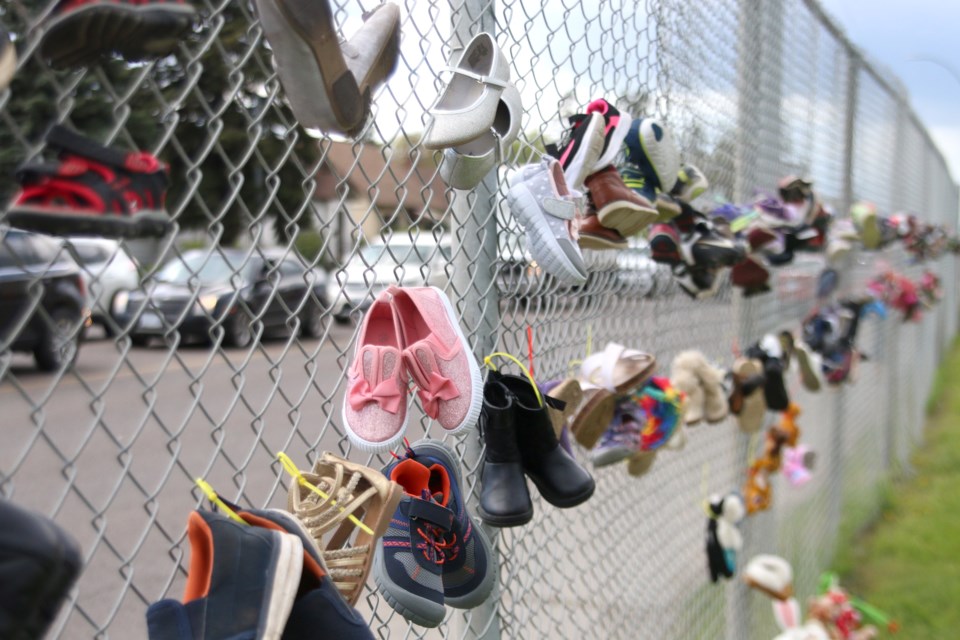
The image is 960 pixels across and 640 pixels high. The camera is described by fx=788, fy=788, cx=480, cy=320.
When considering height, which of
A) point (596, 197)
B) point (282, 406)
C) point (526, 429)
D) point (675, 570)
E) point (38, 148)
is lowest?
point (282, 406)

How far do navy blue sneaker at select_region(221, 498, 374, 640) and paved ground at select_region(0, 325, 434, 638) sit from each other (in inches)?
7.6

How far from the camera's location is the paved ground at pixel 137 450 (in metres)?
1.71

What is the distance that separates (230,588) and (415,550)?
0.37 metres

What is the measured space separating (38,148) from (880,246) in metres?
4.57

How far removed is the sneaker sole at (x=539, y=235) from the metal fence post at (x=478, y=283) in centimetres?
10

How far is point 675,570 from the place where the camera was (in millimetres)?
2969

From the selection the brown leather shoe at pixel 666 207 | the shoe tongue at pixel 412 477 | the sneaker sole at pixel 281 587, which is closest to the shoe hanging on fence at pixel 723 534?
the brown leather shoe at pixel 666 207

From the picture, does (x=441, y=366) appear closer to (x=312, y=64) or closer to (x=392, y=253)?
(x=392, y=253)

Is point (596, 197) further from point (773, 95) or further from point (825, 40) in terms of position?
point (825, 40)

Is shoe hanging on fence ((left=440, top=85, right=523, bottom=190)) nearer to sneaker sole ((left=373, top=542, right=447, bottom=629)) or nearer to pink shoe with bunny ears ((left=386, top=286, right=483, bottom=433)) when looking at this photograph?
pink shoe with bunny ears ((left=386, top=286, right=483, bottom=433))

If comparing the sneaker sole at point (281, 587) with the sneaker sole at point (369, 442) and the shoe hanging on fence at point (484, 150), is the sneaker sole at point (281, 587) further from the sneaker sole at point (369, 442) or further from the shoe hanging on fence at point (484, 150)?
the shoe hanging on fence at point (484, 150)

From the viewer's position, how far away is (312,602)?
0.88 metres

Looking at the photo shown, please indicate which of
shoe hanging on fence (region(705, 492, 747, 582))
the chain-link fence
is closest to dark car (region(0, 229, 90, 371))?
the chain-link fence

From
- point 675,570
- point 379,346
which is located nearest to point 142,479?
point 675,570
